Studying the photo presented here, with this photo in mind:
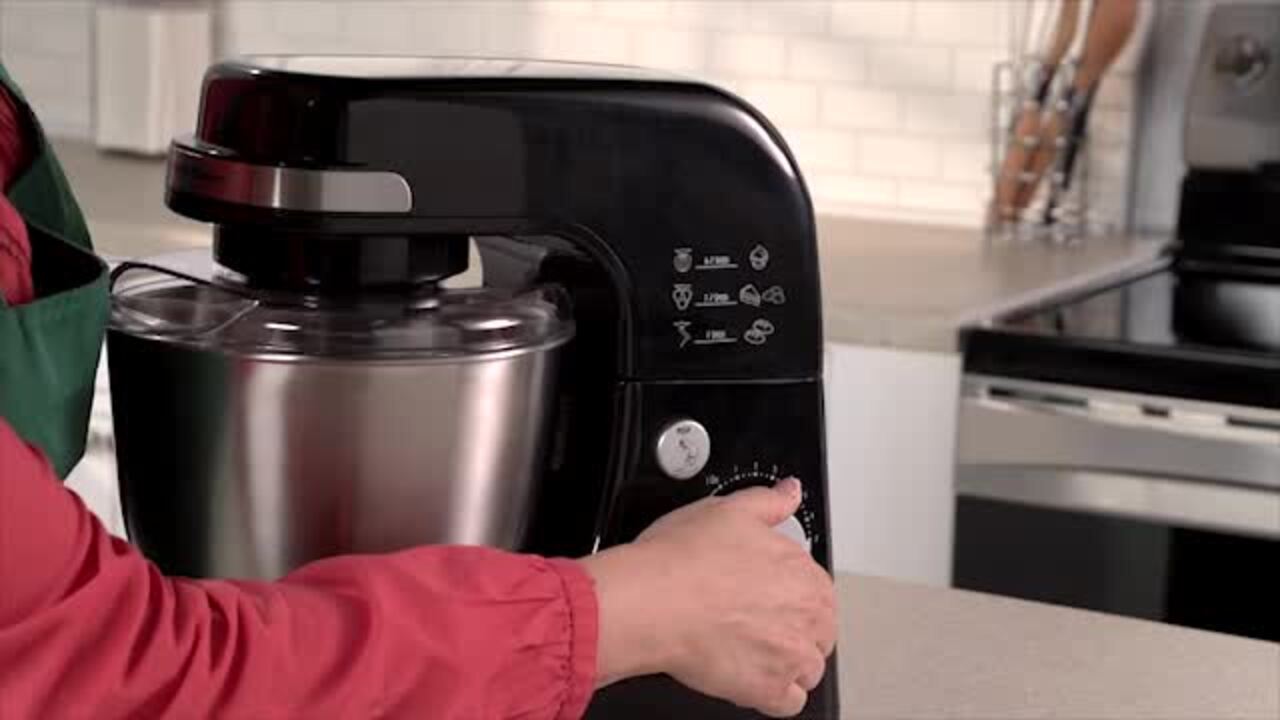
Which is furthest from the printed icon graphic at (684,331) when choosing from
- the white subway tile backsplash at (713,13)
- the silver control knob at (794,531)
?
the white subway tile backsplash at (713,13)

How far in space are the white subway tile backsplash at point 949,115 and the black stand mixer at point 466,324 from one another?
2.11 metres

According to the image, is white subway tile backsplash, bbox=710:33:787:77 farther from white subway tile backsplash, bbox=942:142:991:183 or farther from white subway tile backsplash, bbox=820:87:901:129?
white subway tile backsplash, bbox=942:142:991:183

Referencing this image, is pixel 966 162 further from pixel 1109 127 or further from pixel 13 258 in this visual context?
pixel 13 258

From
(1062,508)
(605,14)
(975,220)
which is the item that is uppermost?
(605,14)

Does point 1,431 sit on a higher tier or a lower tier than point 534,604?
higher

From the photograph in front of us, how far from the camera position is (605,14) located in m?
3.60

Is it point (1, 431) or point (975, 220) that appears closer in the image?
point (1, 431)

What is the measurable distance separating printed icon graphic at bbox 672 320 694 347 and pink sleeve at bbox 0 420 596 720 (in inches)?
Answer: 8.5

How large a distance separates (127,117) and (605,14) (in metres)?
0.79

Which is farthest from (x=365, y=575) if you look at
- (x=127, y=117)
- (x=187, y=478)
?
(x=127, y=117)

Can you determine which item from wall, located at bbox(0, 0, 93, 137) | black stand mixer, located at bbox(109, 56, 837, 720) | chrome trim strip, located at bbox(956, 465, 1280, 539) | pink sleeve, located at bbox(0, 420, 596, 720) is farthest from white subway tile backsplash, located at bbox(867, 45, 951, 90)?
pink sleeve, located at bbox(0, 420, 596, 720)

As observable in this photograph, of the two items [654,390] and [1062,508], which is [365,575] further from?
[1062,508]

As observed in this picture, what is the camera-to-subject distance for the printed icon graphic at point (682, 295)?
1322 millimetres

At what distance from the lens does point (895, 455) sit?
2777 millimetres
